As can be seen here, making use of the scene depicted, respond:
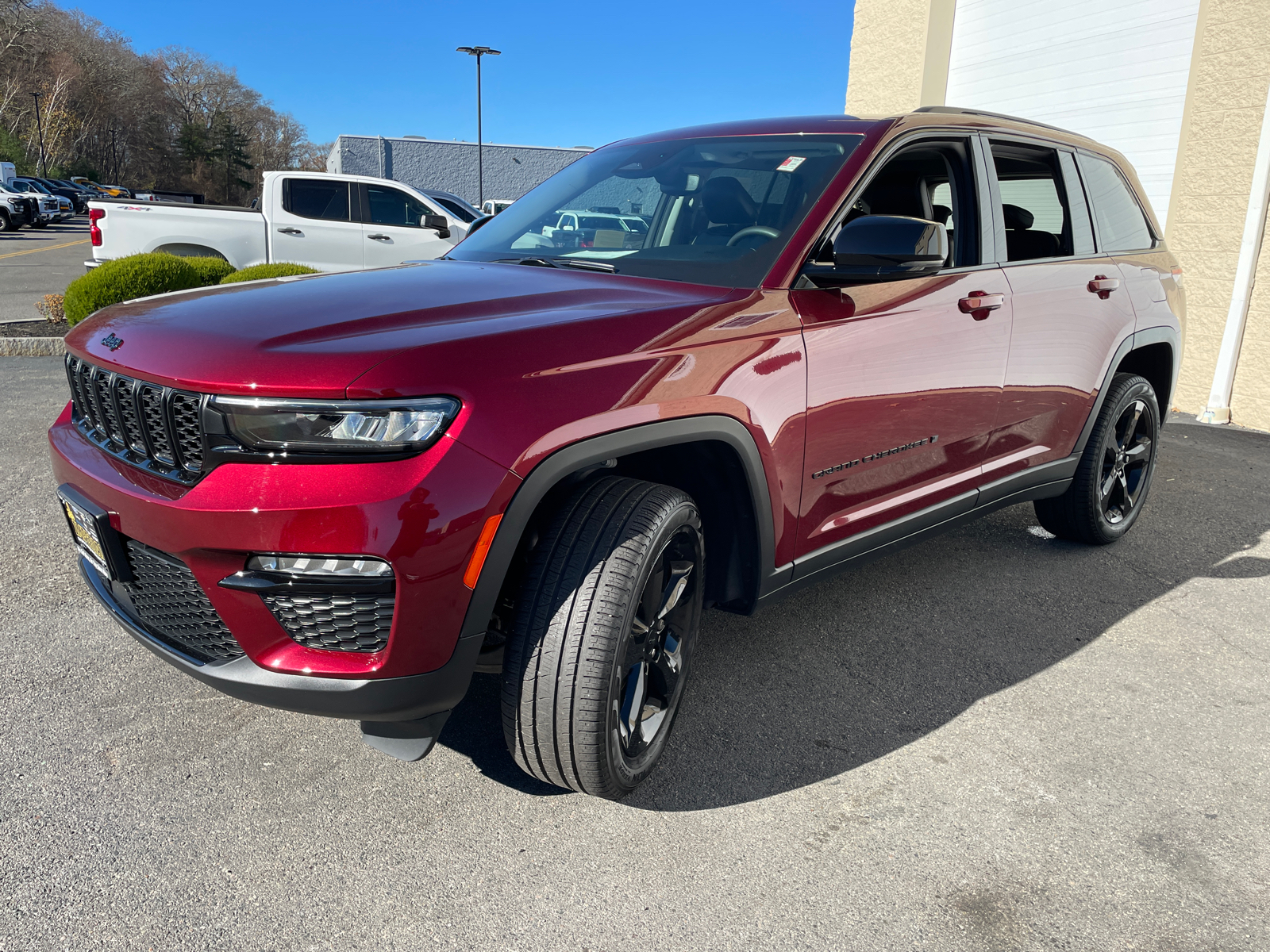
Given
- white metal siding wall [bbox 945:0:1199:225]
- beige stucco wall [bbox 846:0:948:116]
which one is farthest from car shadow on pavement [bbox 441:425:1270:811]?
beige stucco wall [bbox 846:0:948:116]

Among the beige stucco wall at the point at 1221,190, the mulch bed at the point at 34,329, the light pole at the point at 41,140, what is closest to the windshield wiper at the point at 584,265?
the beige stucco wall at the point at 1221,190

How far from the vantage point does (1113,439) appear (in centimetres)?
412

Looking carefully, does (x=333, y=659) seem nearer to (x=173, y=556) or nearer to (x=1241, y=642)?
(x=173, y=556)

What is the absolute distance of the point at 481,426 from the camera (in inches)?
72.1

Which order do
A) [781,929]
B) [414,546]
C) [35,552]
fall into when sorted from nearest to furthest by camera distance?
[414,546] → [781,929] → [35,552]

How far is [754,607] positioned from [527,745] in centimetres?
77

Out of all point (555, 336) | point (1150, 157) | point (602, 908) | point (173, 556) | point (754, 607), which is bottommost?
point (602, 908)

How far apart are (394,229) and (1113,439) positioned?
351 inches

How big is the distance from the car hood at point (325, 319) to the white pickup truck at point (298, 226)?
26.8 feet

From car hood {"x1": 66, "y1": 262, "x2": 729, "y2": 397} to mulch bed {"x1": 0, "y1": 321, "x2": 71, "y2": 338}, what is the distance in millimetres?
7768

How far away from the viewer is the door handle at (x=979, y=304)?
3.04 metres

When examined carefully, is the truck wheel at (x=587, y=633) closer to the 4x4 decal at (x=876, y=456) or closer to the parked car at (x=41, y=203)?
the 4x4 decal at (x=876, y=456)

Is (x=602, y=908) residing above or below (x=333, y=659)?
below

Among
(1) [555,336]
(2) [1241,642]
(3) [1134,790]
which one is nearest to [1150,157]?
(2) [1241,642]
